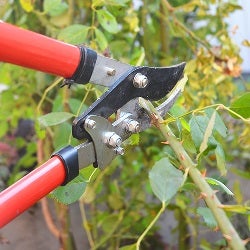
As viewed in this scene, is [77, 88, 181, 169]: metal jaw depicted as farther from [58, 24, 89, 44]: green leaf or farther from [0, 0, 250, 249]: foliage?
[58, 24, 89, 44]: green leaf

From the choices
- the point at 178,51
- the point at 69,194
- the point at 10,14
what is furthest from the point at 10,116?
the point at 69,194

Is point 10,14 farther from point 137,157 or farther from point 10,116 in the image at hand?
point 137,157

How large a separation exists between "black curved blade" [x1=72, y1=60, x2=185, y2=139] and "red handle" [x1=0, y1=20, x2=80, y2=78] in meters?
0.04

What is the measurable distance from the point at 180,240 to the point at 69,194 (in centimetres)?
46

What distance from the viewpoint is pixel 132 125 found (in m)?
0.40

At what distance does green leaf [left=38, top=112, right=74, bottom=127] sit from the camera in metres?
0.48

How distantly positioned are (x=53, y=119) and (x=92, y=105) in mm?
114

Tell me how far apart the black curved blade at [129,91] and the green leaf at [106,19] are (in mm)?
128

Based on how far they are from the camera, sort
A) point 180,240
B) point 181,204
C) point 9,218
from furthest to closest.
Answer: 1. point 180,240
2. point 181,204
3. point 9,218

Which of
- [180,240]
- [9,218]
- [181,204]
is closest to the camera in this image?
[9,218]

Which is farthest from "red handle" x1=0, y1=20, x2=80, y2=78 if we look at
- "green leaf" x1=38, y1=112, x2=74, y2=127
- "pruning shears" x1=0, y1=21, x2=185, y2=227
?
"green leaf" x1=38, y1=112, x2=74, y2=127

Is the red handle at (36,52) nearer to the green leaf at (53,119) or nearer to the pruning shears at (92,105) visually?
the pruning shears at (92,105)

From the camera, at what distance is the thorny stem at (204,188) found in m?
0.32

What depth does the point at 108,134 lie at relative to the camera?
1.26ft
